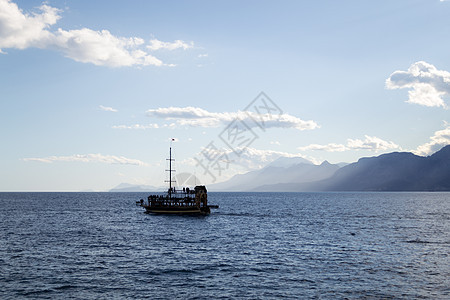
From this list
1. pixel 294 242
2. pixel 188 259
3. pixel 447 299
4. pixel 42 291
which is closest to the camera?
pixel 447 299

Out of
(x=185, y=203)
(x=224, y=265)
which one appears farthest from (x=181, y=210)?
(x=224, y=265)

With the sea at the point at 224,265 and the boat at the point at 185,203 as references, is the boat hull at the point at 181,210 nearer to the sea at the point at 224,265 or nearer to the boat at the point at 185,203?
the boat at the point at 185,203

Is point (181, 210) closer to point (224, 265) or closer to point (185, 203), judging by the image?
point (185, 203)

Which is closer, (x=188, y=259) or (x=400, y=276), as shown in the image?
(x=400, y=276)

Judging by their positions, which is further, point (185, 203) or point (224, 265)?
point (185, 203)

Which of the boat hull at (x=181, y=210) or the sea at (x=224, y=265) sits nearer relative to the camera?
the sea at (x=224, y=265)

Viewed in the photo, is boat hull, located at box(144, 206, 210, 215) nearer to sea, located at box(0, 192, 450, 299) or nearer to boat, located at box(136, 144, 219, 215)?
boat, located at box(136, 144, 219, 215)

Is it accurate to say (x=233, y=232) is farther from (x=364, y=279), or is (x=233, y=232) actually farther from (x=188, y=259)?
(x=364, y=279)

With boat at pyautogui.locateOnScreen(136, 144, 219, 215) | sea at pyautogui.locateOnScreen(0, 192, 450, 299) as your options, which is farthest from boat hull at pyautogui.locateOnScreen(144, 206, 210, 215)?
sea at pyautogui.locateOnScreen(0, 192, 450, 299)

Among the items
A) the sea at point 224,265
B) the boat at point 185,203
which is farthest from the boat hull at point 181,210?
the sea at point 224,265

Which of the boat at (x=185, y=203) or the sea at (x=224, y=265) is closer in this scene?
the sea at (x=224, y=265)

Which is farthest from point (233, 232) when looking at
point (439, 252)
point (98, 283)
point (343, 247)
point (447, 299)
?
point (447, 299)

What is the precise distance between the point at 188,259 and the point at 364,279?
57.2ft

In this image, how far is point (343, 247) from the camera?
148 feet
